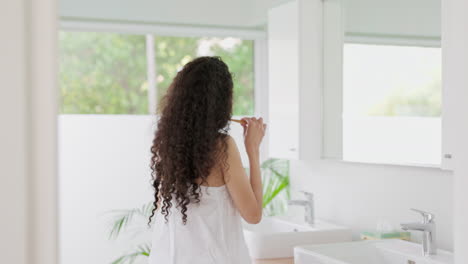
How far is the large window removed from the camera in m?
8.73

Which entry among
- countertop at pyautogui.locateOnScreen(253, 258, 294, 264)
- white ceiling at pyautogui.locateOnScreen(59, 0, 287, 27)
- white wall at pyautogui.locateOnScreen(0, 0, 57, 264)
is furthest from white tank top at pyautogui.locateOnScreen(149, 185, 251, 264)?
white ceiling at pyautogui.locateOnScreen(59, 0, 287, 27)

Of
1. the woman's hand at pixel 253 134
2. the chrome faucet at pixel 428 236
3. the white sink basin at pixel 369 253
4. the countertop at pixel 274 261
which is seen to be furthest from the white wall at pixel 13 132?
the countertop at pixel 274 261

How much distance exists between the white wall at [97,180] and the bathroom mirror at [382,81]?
135 centimetres

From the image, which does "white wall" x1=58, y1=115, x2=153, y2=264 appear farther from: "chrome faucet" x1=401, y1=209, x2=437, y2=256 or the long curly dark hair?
"chrome faucet" x1=401, y1=209, x2=437, y2=256

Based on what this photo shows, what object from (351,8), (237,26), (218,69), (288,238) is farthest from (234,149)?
(237,26)

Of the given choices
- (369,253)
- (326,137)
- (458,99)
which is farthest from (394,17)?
(458,99)

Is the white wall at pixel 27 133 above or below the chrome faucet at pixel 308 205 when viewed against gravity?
above

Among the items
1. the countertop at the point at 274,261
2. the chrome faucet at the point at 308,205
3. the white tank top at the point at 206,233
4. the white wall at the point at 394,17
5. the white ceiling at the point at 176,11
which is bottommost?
the countertop at the point at 274,261

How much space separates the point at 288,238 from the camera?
2709 mm

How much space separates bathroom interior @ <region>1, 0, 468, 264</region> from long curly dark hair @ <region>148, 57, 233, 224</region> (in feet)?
1.38

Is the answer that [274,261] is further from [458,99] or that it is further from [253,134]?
[458,99]

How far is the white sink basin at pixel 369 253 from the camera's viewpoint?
223cm

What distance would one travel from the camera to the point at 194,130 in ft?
6.40

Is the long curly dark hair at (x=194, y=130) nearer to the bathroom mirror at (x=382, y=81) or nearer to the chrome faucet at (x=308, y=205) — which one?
the bathroom mirror at (x=382, y=81)
